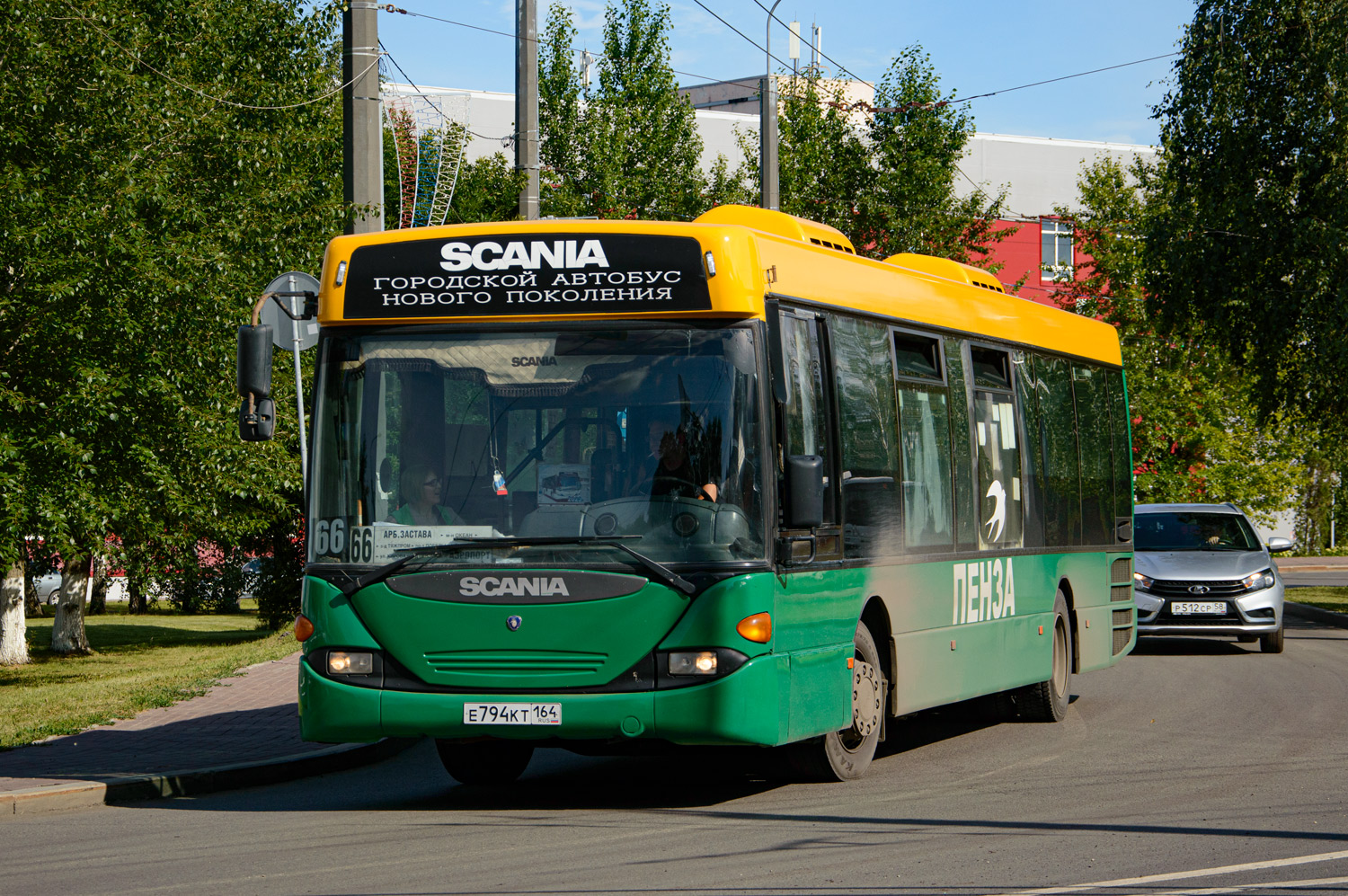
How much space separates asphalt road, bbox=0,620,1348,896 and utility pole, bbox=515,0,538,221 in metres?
7.75

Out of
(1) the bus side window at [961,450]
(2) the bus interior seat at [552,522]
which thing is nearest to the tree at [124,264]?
(1) the bus side window at [961,450]

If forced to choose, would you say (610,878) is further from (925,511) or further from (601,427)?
(925,511)

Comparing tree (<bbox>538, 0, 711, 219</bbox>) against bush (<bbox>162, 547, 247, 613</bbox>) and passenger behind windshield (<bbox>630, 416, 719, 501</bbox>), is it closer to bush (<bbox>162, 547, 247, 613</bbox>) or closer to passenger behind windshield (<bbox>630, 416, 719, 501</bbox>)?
bush (<bbox>162, 547, 247, 613</bbox>)

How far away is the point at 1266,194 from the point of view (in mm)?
26359

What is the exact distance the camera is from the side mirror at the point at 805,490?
27.7ft

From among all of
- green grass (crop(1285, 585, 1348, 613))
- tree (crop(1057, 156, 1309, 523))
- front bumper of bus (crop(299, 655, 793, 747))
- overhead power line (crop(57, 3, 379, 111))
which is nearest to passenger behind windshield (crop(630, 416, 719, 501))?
front bumper of bus (crop(299, 655, 793, 747))

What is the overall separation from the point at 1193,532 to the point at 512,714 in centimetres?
1448

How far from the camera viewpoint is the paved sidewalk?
9.44 metres

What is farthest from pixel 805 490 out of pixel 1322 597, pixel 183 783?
pixel 1322 597

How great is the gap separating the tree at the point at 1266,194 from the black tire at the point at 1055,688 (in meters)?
12.7

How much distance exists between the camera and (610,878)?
686cm

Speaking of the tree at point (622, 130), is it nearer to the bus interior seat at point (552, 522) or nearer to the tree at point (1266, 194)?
the tree at point (1266, 194)

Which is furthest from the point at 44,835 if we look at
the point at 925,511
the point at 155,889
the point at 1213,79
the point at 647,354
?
the point at 1213,79

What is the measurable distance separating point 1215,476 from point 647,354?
40070 mm
